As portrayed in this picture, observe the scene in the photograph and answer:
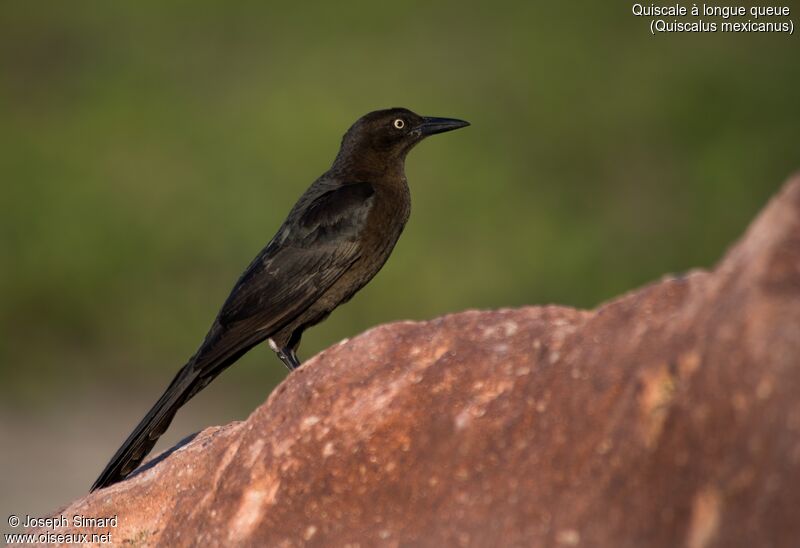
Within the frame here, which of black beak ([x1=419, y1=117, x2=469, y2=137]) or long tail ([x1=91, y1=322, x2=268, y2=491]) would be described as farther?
black beak ([x1=419, y1=117, x2=469, y2=137])

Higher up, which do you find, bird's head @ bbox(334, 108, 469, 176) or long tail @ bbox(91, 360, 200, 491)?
bird's head @ bbox(334, 108, 469, 176)

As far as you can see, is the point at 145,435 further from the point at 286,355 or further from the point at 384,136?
the point at 384,136

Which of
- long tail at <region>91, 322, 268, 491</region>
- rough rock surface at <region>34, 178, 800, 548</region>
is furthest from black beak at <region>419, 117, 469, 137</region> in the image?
rough rock surface at <region>34, 178, 800, 548</region>

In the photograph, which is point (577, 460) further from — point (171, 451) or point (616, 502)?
point (171, 451)

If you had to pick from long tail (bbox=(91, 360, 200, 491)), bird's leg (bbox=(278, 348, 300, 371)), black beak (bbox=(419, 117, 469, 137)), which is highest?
black beak (bbox=(419, 117, 469, 137))

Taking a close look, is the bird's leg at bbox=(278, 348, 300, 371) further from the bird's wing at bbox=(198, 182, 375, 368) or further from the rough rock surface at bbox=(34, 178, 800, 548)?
the rough rock surface at bbox=(34, 178, 800, 548)

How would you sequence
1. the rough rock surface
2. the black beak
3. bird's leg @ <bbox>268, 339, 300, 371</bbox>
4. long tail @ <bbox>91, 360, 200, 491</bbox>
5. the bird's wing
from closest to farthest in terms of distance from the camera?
the rough rock surface → long tail @ <bbox>91, 360, 200, 491</bbox> → the bird's wing → bird's leg @ <bbox>268, 339, 300, 371</bbox> → the black beak

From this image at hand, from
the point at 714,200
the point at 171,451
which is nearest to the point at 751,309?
the point at 171,451

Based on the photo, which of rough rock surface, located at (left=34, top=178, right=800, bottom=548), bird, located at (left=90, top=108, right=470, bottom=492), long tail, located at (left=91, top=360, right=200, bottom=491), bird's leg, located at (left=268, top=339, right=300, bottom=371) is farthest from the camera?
bird's leg, located at (left=268, top=339, right=300, bottom=371)
